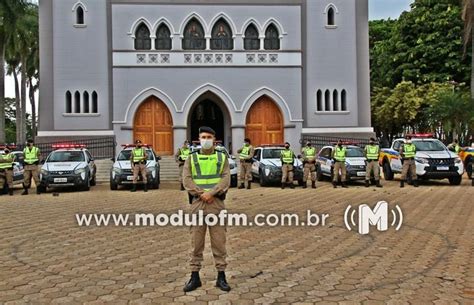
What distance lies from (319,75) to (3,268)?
24833mm

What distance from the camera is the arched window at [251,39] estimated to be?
98.9 feet

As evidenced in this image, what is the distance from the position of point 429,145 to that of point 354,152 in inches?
105

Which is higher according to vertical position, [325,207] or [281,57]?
[281,57]

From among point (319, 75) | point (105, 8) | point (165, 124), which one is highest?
point (105, 8)

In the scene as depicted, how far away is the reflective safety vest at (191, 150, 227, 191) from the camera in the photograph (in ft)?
20.4

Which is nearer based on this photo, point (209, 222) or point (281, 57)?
point (209, 222)

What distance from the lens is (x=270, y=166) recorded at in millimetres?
19859

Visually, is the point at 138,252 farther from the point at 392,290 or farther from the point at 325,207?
the point at 325,207

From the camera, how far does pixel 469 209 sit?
497 inches

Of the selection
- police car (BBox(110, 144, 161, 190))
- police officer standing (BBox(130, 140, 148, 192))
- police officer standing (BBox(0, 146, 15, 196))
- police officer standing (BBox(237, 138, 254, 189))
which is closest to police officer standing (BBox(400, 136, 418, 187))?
police officer standing (BBox(237, 138, 254, 189))

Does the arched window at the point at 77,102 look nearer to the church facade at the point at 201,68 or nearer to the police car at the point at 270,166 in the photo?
the church facade at the point at 201,68

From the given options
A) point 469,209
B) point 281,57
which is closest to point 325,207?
point 469,209

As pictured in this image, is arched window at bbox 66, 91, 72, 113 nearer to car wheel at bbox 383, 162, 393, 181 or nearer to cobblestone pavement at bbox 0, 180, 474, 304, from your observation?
car wheel at bbox 383, 162, 393, 181

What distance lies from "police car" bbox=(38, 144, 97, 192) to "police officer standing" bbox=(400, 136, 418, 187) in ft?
35.0
